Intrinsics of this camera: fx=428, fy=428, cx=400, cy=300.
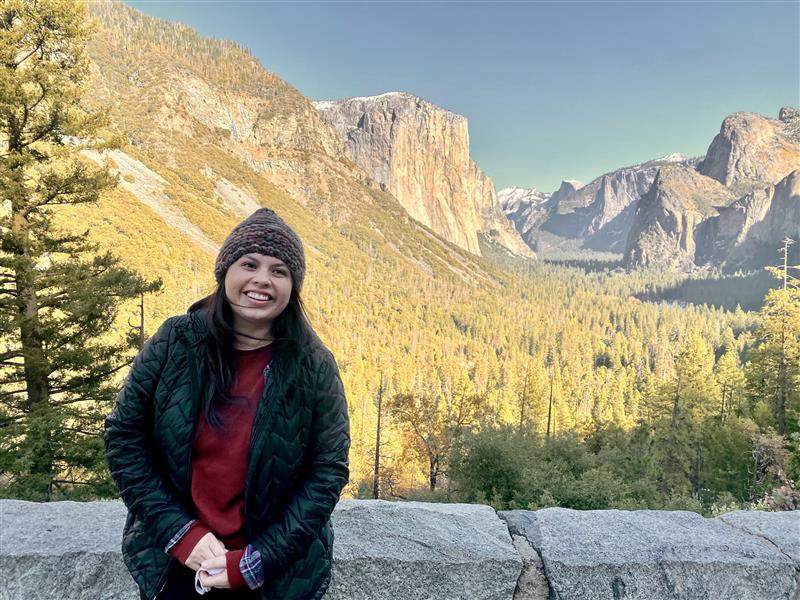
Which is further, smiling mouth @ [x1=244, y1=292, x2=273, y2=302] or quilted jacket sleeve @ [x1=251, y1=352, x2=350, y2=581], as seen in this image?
smiling mouth @ [x1=244, y1=292, x2=273, y2=302]

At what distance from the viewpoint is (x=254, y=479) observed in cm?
144

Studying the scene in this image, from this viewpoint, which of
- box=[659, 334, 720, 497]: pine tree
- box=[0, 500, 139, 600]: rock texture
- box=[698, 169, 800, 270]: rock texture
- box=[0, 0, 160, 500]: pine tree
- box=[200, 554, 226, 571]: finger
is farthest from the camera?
box=[698, 169, 800, 270]: rock texture

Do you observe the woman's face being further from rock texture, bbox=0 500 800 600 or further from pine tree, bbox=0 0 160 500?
pine tree, bbox=0 0 160 500

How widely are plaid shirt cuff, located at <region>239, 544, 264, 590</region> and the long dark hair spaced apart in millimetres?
412

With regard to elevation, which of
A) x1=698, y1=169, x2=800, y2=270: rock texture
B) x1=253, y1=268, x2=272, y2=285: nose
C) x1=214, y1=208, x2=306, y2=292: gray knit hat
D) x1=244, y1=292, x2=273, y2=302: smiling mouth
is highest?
x1=698, y1=169, x2=800, y2=270: rock texture

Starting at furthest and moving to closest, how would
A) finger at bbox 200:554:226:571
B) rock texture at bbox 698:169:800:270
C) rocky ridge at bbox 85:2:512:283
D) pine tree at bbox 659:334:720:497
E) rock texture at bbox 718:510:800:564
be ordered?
rock texture at bbox 698:169:800:270 → rocky ridge at bbox 85:2:512:283 → pine tree at bbox 659:334:720:497 → rock texture at bbox 718:510:800:564 → finger at bbox 200:554:226:571

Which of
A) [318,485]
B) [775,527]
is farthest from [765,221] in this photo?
[318,485]

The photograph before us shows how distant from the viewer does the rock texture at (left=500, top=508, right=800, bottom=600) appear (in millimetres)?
1802

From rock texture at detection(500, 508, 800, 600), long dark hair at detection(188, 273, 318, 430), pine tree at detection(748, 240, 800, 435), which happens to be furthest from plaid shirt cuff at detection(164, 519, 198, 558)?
pine tree at detection(748, 240, 800, 435)

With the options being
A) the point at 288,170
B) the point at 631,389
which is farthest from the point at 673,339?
the point at 288,170

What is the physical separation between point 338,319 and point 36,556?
76561mm

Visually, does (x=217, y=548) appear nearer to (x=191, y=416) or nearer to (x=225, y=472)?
(x=225, y=472)

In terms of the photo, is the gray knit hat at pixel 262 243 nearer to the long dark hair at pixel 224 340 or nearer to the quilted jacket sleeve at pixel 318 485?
the long dark hair at pixel 224 340

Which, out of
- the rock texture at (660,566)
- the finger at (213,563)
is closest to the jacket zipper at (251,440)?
the finger at (213,563)
